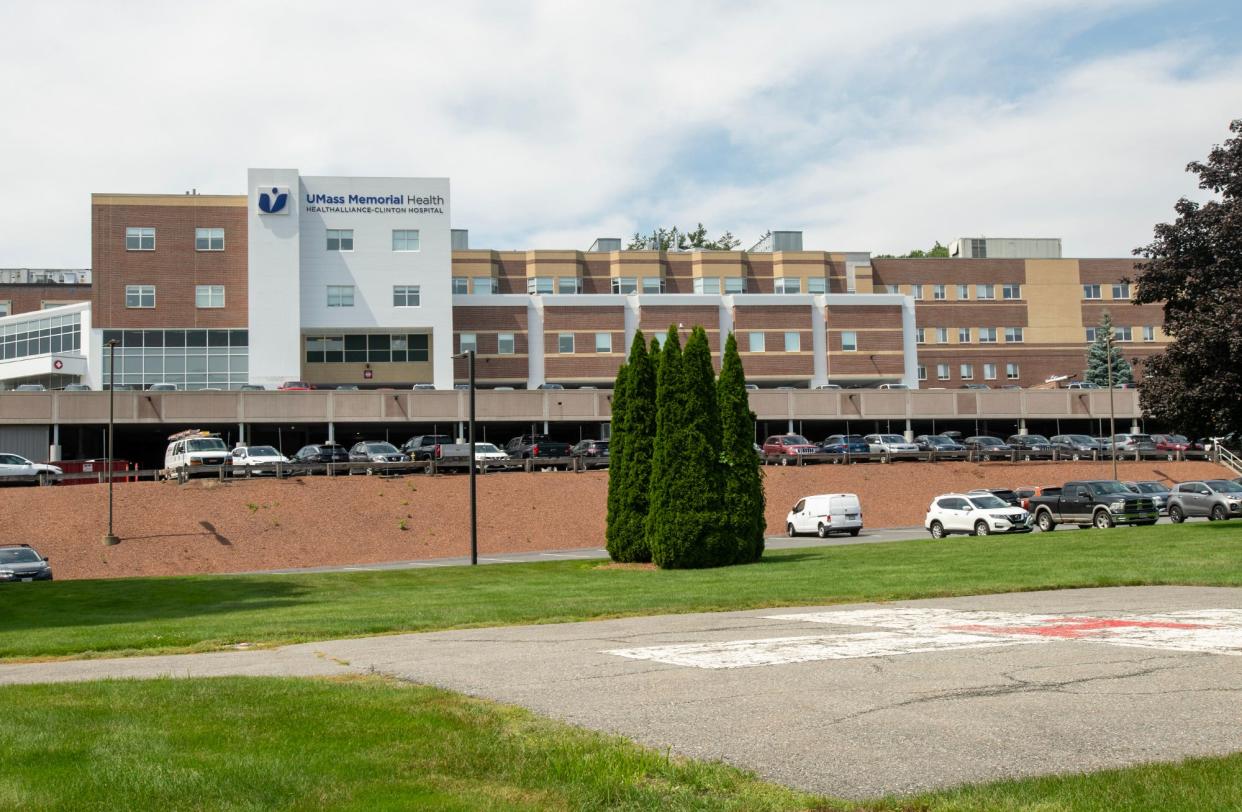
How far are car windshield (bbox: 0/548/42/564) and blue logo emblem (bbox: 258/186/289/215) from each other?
45.7 meters

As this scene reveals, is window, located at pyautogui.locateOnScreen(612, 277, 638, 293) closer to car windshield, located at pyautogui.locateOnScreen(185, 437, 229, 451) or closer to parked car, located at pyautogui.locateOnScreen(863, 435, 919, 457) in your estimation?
parked car, located at pyautogui.locateOnScreen(863, 435, 919, 457)

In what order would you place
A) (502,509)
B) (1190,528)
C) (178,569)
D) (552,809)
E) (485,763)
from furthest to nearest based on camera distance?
1. (502,509)
2. (178,569)
3. (1190,528)
4. (485,763)
5. (552,809)

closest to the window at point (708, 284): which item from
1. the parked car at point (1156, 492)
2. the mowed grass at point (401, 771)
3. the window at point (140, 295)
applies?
the window at point (140, 295)

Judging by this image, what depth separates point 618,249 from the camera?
105000 millimetres

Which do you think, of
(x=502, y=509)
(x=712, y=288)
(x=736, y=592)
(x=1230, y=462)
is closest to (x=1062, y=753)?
(x=736, y=592)

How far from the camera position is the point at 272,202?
76.9 meters

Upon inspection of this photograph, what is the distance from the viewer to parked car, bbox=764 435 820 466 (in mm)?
63156

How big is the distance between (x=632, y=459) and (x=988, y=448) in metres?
37.9

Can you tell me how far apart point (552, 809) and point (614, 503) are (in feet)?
94.5

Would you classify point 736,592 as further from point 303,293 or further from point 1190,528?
point 303,293

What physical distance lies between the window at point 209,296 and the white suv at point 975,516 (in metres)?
51.5

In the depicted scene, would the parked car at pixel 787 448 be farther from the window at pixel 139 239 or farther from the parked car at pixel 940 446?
the window at pixel 139 239

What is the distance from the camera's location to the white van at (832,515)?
45.8 metres

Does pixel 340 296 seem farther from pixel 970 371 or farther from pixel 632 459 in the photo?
pixel 970 371
